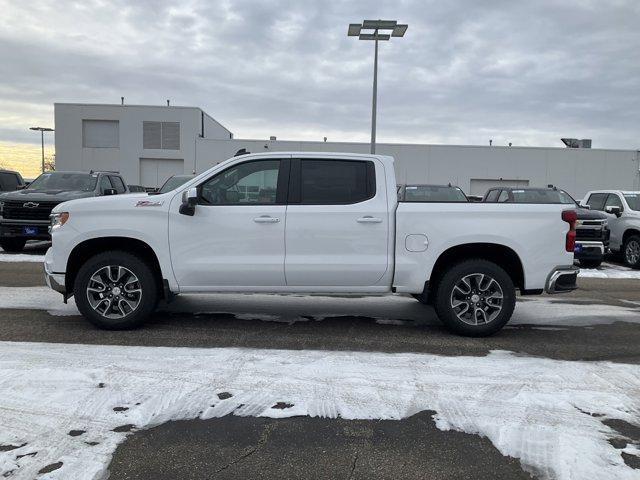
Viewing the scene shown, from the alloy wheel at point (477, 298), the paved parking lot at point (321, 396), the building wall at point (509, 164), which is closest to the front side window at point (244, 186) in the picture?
the paved parking lot at point (321, 396)

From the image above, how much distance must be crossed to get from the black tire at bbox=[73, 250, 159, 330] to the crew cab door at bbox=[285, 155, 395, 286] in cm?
153

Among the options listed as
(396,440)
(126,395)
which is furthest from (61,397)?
(396,440)

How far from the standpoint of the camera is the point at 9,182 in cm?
1549

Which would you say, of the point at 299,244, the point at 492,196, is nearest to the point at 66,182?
the point at 299,244

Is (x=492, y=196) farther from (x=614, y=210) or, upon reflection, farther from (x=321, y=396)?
(x=321, y=396)

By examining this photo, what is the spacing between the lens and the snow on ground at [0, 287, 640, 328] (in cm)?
685

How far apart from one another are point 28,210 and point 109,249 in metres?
7.64

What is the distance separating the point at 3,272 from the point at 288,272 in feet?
22.7

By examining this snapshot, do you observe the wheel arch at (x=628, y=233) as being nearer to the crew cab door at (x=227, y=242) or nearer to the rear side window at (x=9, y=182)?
the crew cab door at (x=227, y=242)

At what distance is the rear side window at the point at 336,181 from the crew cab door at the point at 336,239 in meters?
0.01

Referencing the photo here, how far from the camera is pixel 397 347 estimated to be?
5570 millimetres

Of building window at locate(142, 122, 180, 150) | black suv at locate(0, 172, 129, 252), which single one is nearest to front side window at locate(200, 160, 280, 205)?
black suv at locate(0, 172, 129, 252)

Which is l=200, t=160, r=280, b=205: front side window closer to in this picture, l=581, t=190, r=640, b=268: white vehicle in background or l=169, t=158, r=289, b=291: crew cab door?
Result: l=169, t=158, r=289, b=291: crew cab door

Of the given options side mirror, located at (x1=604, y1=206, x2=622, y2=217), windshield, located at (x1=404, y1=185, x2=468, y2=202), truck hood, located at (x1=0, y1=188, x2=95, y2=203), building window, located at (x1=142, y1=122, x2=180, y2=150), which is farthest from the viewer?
building window, located at (x1=142, y1=122, x2=180, y2=150)
